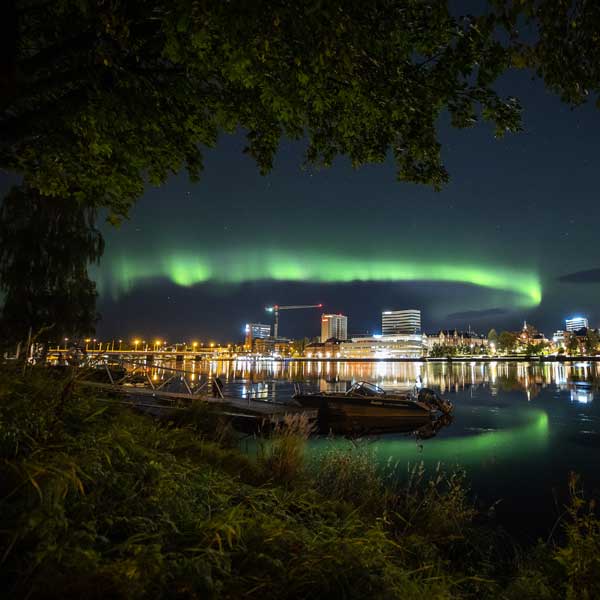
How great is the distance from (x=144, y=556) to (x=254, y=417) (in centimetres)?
1471

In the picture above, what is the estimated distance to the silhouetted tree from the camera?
21047 mm

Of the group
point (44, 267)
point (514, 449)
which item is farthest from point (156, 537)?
point (44, 267)

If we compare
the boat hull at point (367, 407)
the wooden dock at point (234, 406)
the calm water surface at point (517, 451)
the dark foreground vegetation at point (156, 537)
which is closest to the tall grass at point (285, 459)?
the dark foreground vegetation at point (156, 537)

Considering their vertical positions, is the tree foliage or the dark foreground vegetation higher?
the tree foliage

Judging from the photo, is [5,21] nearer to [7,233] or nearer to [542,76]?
[542,76]

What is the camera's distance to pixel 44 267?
2186 cm

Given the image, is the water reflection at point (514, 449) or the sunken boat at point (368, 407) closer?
the water reflection at point (514, 449)

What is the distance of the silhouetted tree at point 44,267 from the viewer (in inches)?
829

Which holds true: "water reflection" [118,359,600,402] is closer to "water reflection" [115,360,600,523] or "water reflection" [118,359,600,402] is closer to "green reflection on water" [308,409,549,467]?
"green reflection on water" [308,409,549,467]

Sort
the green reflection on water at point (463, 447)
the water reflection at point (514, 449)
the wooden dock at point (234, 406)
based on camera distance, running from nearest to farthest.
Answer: the water reflection at point (514, 449) → the green reflection on water at point (463, 447) → the wooden dock at point (234, 406)

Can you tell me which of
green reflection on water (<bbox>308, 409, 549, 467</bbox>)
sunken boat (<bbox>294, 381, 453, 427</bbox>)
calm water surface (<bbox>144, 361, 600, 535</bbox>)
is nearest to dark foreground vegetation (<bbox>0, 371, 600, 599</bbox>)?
calm water surface (<bbox>144, 361, 600, 535</bbox>)

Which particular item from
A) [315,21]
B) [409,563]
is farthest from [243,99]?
[409,563]

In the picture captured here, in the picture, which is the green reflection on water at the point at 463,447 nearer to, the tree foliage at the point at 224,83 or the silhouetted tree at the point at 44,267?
the tree foliage at the point at 224,83

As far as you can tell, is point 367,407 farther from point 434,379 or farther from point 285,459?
point 434,379
